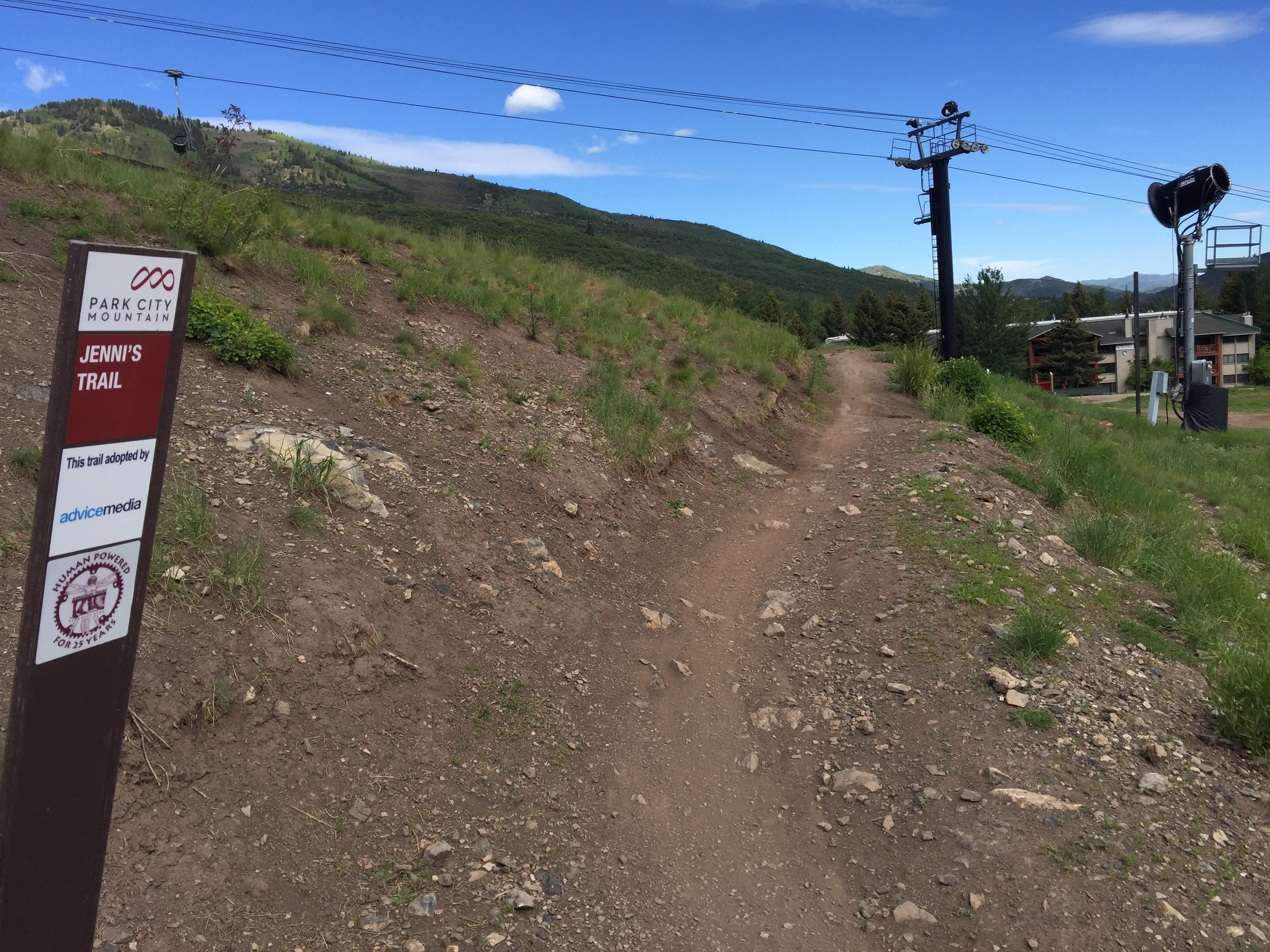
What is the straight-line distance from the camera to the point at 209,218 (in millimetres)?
8117

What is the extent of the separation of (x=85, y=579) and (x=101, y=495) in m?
0.21

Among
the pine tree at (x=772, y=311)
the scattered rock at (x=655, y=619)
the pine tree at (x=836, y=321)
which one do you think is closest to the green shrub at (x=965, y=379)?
the scattered rock at (x=655, y=619)

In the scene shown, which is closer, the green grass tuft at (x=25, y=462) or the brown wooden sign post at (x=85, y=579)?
the brown wooden sign post at (x=85, y=579)

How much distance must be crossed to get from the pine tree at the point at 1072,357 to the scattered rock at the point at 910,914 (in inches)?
2659

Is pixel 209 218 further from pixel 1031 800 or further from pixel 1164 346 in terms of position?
pixel 1164 346

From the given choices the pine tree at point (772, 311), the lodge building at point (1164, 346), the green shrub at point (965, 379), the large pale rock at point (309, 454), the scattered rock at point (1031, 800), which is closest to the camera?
the scattered rock at point (1031, 800)

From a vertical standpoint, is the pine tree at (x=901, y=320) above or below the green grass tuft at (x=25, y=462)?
above

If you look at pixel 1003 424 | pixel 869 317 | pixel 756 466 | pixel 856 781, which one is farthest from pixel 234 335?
pixel 869 317

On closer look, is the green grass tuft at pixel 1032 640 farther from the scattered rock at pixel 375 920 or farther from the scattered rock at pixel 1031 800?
the scattered rock at pixel 375 920

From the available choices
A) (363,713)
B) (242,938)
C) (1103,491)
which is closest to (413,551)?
(363,713)

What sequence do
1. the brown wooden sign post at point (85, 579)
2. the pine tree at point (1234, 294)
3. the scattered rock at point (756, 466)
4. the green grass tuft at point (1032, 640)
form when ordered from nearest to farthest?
the brown wooden sign post at point (85, 579), the green grass tuft at point (1032, 640), the scattered rock at point (756, 466), the pine tree at point (1234, 294)

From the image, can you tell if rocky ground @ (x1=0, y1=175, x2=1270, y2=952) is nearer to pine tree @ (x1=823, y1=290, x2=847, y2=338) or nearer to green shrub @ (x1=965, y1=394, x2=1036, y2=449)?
green shrub @ (x1=965, y1=394, x2=1036, y2=449)

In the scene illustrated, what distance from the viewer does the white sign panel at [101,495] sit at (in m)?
1.81

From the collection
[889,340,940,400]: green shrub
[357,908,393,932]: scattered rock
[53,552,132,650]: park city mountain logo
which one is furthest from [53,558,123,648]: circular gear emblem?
[889,340,940,400]: green shrub
